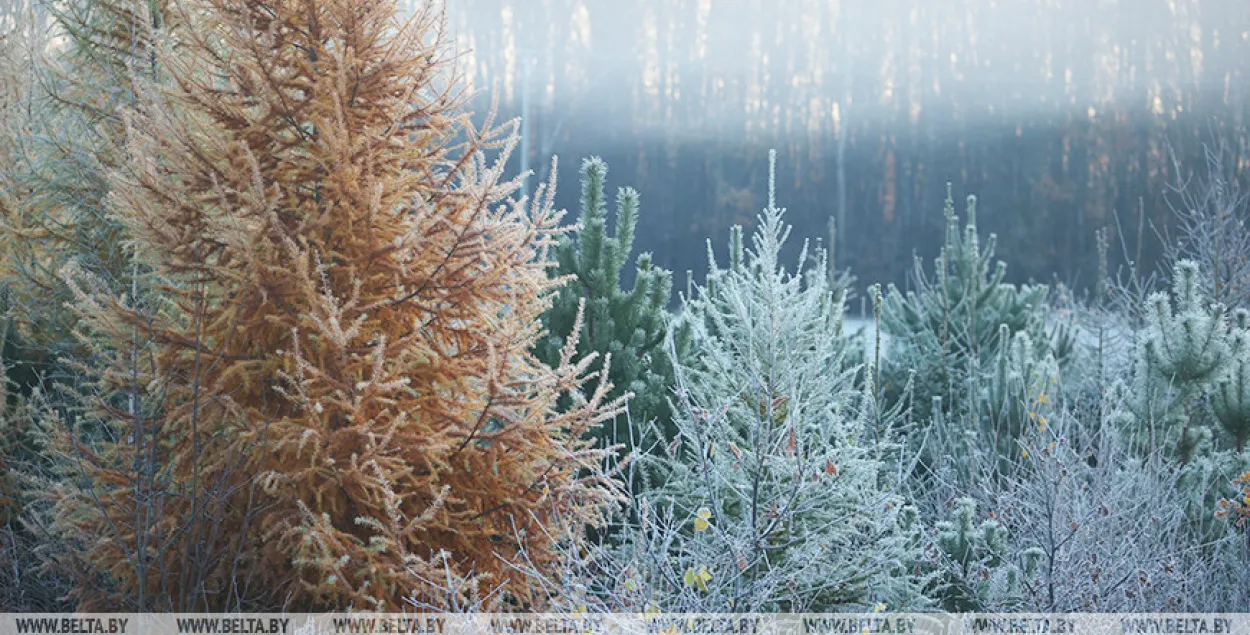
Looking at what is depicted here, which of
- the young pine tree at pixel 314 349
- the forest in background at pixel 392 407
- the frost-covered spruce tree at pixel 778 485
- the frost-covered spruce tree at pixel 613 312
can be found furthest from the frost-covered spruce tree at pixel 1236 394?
the young pine tree at pixel 314 349

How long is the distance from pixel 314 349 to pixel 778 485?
99.2 inches

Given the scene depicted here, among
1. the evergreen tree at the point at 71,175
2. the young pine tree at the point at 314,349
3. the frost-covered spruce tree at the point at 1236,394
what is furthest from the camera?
the evergreen tree at the point at 71,175

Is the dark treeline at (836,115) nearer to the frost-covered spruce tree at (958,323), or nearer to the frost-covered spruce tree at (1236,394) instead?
the frost-covered spruce tree at (958,323)

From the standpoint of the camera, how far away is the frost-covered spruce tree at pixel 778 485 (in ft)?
16.7

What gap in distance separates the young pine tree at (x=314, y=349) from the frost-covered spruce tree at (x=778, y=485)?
721 mm

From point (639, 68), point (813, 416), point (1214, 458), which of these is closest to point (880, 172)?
point (639, 68)

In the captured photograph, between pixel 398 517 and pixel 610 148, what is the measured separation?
38432mm

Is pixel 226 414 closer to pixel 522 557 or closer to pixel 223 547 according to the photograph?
pixel 223 547

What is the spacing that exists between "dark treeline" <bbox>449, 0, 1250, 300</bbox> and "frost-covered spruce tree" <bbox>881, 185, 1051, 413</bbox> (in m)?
25.9

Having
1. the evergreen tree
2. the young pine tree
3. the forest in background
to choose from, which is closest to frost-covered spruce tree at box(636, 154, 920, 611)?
the forest in background

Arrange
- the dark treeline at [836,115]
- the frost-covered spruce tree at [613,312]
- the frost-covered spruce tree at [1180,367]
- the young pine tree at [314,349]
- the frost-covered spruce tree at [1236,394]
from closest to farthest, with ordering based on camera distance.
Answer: the young pine tree at [314,349] < the frost-covered spruce tree at [613,312] < the frost-covered spruce tree at [1236,394] < the frost-covered spruce tree at [1180,367] < the dark treeline at [836,115]

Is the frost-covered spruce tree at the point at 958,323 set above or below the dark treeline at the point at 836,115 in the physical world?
below

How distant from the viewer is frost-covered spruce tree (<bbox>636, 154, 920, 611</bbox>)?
5078mm

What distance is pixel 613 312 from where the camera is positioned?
25.0ft
